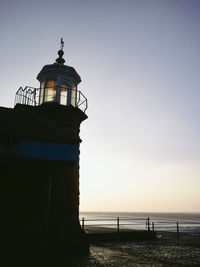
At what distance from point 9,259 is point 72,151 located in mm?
4862

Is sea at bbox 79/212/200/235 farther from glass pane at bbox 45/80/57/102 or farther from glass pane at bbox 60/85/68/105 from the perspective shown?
glass pane at bbox 45/80/57/102

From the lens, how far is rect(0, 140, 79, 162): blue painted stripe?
6.56m

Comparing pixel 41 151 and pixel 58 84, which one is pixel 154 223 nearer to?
pixel 58 84

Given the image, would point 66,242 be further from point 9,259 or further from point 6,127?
point 6,127

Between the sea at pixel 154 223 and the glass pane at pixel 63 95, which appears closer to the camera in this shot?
the glass pane at pixel 63 95

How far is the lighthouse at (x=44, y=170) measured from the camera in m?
6.88

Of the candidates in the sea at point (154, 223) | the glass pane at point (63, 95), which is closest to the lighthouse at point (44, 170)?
the glass pane at point (63, 95)

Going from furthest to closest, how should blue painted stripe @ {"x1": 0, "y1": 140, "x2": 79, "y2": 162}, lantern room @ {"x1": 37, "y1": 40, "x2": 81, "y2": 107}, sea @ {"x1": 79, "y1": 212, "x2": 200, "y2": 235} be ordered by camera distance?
sea @ {"x1": 79, "y1": 212, "x2": 200, "y2": 235} < lantern room @ {"x1": 37, "y1": 40, "x2": 81, "y2": 107} < blue painted stripe @ {"x1": 0, "y1": 140, "x2": 79, "y2": 162}

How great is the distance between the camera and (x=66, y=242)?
1038 cm

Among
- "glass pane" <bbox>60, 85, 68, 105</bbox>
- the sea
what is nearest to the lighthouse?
"glass pane" <bbox>60, 85, 68, 105</bbox>

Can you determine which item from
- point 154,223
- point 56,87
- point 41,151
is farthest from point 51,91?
point 154,223

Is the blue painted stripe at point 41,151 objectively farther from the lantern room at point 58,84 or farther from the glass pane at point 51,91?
the glass pane at point 51,91

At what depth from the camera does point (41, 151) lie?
6.85 m

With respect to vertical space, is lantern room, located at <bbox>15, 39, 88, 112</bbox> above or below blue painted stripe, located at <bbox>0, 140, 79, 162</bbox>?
above
